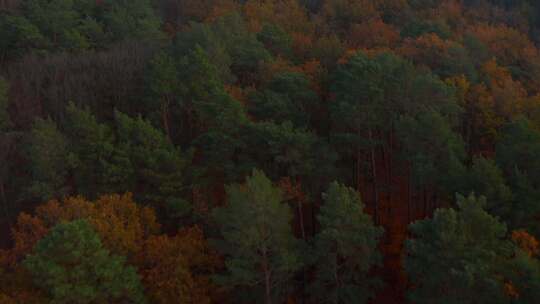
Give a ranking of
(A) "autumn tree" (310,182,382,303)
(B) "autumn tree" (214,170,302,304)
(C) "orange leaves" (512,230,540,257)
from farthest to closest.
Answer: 1. (B) "autumn tree" (214,170,302,304)
2. (A) "autumn tree" (310,182,382,303)
3. (C) "orange leaves" (512,230,540,257)

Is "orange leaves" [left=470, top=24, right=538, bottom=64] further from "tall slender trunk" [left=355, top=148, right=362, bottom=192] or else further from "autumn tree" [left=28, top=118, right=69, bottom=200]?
"autumn tree" [left=28, top=118, right=69, bottom=200]

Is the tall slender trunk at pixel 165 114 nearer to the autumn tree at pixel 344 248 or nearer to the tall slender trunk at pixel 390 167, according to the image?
the autumn tree at pixel 344 248

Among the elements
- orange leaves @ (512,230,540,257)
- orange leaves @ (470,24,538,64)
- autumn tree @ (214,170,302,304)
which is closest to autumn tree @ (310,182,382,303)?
autumn tree @ (214,170,302,304)

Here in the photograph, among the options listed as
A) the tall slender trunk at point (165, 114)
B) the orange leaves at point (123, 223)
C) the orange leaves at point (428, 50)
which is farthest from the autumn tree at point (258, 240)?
the orange leaves at point (428, 50)

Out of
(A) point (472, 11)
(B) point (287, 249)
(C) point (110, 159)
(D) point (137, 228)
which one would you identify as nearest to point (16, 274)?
(D) point (137, 228)

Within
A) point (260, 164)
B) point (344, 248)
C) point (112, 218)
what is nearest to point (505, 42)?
point (260, 164)

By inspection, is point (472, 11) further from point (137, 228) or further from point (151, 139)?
point (137, 228)

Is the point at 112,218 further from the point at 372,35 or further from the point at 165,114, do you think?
the point at 372,35
